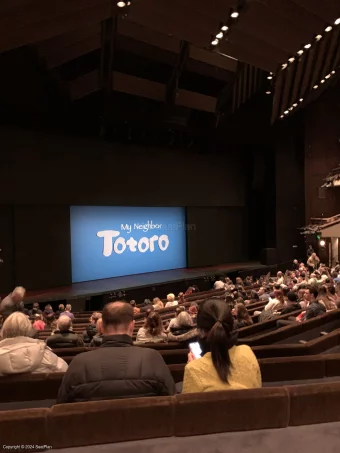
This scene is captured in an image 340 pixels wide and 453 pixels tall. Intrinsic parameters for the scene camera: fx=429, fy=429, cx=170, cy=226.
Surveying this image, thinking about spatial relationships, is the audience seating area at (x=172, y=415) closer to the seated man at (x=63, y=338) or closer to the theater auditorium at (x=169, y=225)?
the theater auditorium at (x=169, y=225)

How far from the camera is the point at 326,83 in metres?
16.4

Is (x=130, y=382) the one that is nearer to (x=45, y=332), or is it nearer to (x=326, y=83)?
(x=45, y=332)

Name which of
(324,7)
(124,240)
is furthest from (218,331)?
(124,240)

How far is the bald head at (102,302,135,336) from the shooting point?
1961 millimetres

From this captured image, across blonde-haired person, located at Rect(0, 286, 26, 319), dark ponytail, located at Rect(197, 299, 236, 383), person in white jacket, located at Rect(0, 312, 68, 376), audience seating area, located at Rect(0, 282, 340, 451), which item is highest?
dark ponytail, located at Rect(197, 299, 236, 383)

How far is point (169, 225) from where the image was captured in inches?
679

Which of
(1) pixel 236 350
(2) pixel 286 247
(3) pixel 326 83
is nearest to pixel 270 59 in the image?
(3) pixel 326 83

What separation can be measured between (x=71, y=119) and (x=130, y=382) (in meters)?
12.3

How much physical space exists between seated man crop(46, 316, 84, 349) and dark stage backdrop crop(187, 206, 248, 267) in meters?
13.8

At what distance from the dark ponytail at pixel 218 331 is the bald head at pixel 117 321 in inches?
12.9

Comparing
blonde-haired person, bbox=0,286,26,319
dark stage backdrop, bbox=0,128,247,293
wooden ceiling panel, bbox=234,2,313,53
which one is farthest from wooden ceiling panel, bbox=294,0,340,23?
blonde-haired person, bbox=0,286,26,319

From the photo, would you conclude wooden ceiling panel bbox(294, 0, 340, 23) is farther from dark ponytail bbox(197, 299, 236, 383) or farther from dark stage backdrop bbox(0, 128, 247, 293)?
dark ponytail bbox(197, 299, 236, 383)

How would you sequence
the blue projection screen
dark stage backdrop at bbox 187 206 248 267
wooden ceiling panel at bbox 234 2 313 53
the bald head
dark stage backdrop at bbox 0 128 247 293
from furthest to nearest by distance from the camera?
1. dark stage backdrop at bbox 187 206 248 267
2. the blue projection screen
3. dark stage backdrop at bbox 0 128 247 293
4. wooden ceiling panel at bbox 234 2 313 53
5. the bald head

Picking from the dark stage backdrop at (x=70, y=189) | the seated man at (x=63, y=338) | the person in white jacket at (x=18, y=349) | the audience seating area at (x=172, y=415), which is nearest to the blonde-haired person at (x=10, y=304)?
the seated man at (x=63, y=338)
